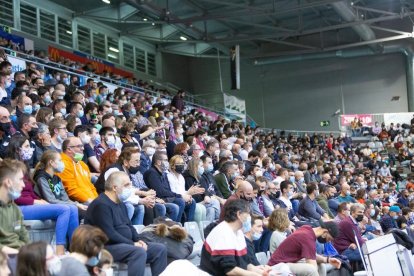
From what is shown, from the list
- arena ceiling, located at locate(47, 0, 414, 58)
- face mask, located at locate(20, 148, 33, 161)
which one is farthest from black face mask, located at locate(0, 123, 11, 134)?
arena ceiling, located at locate(47, 0, 414, 58)

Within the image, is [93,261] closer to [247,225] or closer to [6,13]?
[247,225]

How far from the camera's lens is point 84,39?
23.7m

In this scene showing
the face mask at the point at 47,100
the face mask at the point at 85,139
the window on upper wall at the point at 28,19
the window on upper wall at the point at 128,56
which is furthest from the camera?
the window on upper wall at the point at 128,56

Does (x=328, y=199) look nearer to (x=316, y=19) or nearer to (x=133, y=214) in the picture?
(x=133, y=214)

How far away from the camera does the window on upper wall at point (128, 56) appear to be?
2661 cm

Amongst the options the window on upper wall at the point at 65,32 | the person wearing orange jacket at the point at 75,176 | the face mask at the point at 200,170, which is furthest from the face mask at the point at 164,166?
the window on upper wall at the point at 65,32

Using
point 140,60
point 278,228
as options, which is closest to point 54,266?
point 278,228

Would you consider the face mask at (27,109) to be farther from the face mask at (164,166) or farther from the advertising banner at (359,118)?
the advertising banner at (359,118)

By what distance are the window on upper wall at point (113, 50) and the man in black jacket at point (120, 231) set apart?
20.3m

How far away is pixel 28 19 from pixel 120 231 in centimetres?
1679

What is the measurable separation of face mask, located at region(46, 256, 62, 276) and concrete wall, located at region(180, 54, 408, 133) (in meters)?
24.9

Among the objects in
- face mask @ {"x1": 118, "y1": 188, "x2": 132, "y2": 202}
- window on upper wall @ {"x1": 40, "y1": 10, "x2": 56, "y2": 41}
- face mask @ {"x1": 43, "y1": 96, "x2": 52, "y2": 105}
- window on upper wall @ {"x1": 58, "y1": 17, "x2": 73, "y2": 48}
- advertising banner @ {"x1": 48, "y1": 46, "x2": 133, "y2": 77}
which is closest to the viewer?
face mask @ {"x1": 118, "y1": 188, "x2": 132, "y2": 202}

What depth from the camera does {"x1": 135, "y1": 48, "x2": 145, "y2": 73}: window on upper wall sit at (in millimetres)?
27397

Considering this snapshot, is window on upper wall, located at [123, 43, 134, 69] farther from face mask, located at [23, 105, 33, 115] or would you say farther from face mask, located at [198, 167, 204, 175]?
face mask, located at [23, 105, 33, 115]
